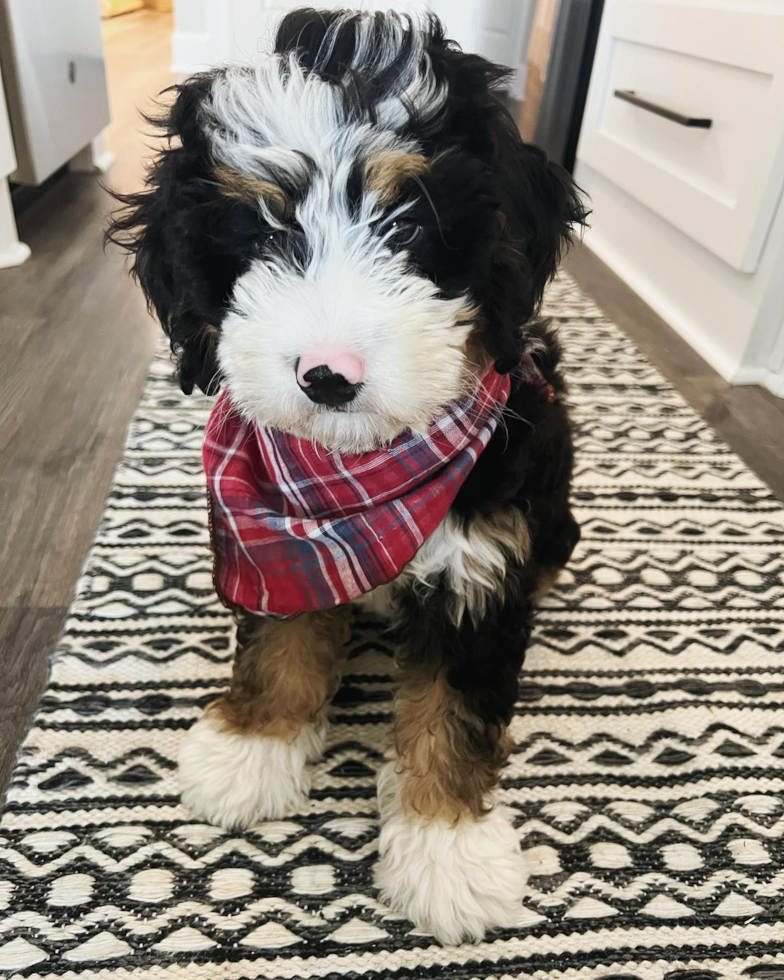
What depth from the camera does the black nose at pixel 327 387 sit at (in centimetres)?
72

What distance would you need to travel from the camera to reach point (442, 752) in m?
1.00

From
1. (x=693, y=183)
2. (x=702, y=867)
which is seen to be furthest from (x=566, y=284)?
(x=702, y=867)

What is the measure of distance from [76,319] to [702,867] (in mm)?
2253

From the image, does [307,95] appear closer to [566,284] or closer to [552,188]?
[552,188]

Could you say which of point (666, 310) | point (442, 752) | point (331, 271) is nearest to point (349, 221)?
point (331, 271)

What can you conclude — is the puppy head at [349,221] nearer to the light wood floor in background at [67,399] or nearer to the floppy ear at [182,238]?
the floppy ear at [182,238]

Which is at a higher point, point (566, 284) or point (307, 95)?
point (307, 95)

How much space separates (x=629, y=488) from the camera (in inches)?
73.4

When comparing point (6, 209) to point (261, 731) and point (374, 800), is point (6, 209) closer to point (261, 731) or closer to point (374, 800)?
point (261, 731)

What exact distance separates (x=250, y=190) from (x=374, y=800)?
79cm

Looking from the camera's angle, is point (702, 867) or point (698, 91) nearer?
point (702, 867)

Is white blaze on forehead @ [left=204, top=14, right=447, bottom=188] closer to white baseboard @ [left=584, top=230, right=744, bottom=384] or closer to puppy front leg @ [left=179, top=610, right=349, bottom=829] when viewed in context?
puppy front leg @ [left=179, top=610, right=349, bottom=829]

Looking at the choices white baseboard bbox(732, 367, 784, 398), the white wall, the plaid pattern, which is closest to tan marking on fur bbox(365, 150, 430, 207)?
the plaid pattern

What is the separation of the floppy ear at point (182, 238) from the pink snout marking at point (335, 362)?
7.0 inches
